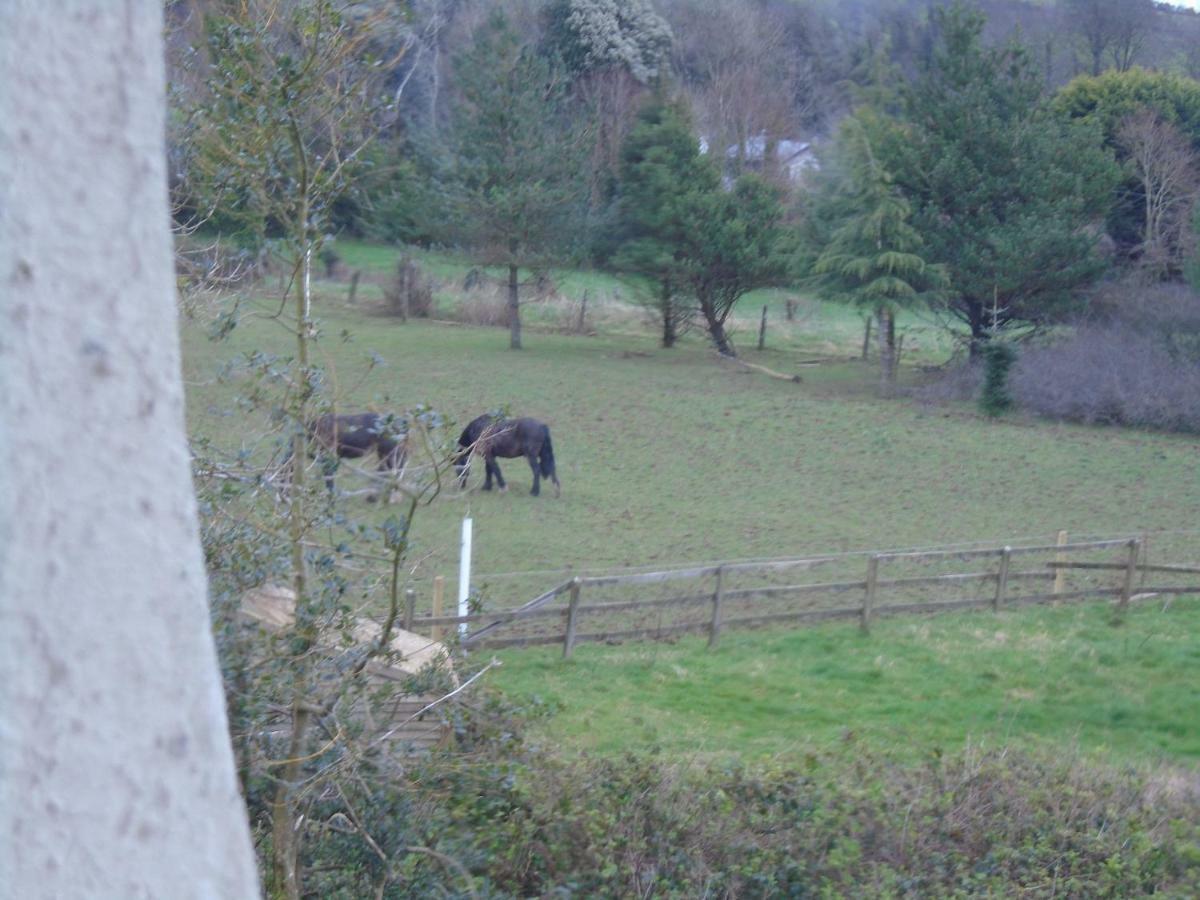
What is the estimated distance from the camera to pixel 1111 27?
5741 centimetres

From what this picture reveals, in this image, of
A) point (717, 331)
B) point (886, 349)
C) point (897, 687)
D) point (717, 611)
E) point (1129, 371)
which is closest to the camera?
point (897, 687)

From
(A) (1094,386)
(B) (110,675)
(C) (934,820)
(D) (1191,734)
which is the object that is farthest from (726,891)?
(A) (1094,386)

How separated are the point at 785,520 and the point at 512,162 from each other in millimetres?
18905

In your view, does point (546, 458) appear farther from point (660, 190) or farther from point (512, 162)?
point (660, 190)

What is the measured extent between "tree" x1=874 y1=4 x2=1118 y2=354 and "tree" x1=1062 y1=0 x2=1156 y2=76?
25880mm

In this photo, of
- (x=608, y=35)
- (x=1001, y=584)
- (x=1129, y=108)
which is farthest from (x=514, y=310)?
(x=1001, y=584)

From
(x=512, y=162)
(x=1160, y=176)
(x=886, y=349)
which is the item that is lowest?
(x=886, y=349)

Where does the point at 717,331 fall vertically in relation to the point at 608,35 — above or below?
below

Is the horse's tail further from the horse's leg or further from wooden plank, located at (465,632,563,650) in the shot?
wooden plank, located at (465,632,563,650)

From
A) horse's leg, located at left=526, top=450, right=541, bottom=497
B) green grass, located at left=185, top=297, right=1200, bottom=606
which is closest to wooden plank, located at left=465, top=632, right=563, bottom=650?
green grass, located at left=185, top=297, right=1200, bottom=606

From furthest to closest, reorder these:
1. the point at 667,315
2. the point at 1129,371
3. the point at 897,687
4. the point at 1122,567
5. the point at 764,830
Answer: the point at 667,315 < the point at 1129,371 < the point at 1122,567 < the point at 897,687 < the point at 764,830

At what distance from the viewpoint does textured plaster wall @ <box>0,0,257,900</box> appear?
65.1 inches

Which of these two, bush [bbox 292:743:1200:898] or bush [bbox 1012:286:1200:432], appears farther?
bush [bbox 1012:286:1200:432]

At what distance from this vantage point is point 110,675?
5.56ft
